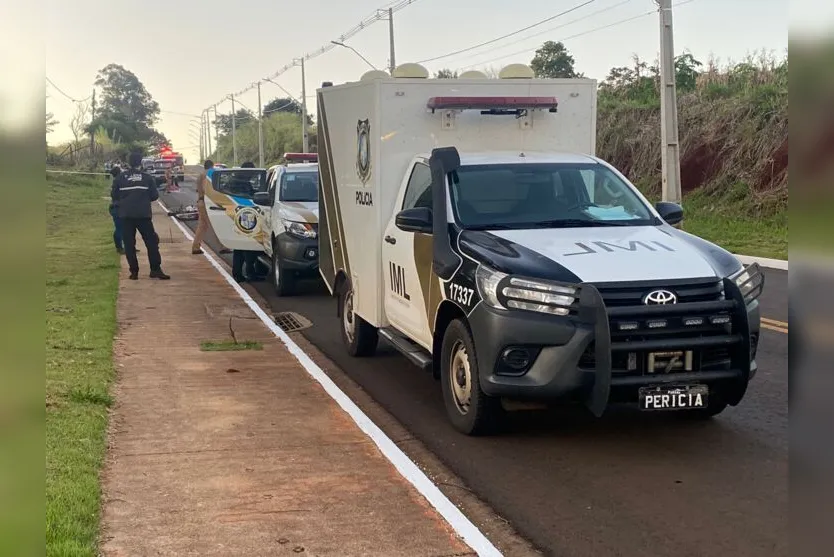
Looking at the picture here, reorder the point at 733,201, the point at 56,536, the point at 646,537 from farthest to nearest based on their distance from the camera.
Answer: the point at 733,201, the point at 646,537, the point at 56,536

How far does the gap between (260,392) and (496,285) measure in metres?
2.83

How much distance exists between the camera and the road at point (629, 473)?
4668 millimetres

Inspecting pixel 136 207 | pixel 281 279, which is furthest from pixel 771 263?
pixel 136 207

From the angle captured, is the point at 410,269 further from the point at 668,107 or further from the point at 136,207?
the point at 668,107

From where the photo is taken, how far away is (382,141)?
26.2 feet

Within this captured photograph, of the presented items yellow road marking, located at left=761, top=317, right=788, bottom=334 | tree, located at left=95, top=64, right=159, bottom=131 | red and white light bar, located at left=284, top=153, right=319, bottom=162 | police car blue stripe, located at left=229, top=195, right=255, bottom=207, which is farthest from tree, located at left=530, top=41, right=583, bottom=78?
tree, located at left=95, top=64, right=159, bottom=131

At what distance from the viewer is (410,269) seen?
7355mm

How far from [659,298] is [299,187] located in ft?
31.9

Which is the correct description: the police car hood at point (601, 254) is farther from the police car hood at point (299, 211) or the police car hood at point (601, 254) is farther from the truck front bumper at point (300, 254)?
the police car hood at point (299, 211)

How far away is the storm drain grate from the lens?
11336 mm

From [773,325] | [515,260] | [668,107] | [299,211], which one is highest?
[668,107]

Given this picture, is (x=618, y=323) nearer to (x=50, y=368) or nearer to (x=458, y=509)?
(x=458, y=509)
